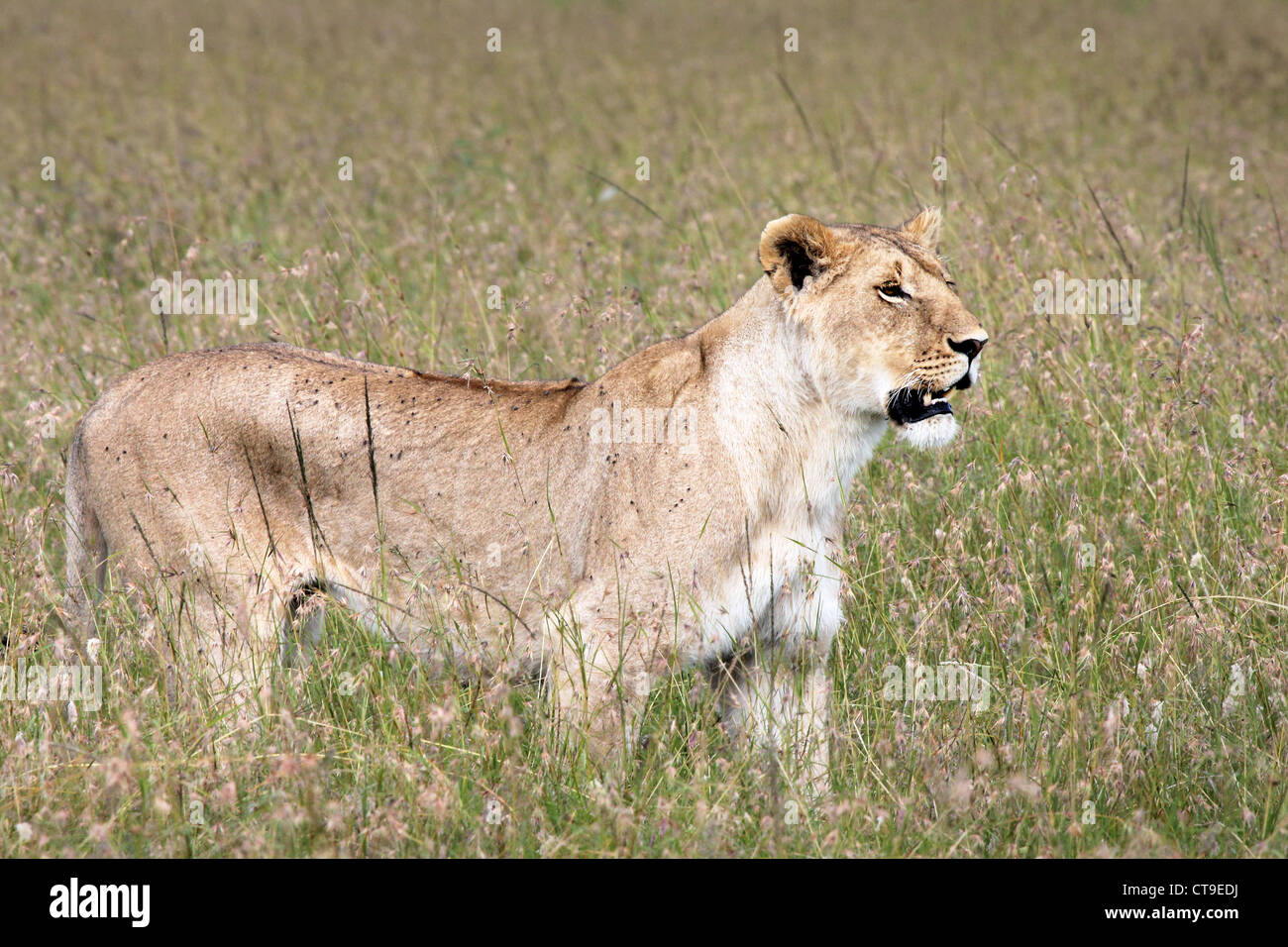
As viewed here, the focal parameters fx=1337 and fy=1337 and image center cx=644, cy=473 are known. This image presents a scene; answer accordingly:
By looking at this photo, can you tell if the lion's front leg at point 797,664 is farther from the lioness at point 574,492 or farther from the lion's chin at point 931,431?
the lion's chin at point 931,431

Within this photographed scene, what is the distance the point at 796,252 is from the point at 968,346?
59 cm

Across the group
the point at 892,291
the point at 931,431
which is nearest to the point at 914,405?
the point at 931,431

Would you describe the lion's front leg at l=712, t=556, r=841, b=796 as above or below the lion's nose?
below

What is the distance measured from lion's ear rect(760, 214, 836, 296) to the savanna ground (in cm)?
96

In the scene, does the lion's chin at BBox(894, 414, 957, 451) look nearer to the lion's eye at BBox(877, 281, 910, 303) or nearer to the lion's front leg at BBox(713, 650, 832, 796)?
the lion's eye at BBox(877, 281, 910, 303)

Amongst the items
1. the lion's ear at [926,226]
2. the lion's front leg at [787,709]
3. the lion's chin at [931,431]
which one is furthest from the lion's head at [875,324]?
the lion's front leg at [787,709]

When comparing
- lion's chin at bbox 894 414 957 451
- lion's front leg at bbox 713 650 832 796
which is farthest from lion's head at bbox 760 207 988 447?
lion's front leg at bbox 713 650 832 796

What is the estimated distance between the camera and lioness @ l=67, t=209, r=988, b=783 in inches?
151

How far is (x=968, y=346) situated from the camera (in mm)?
3912

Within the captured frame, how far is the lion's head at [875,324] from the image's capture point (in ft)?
12.9

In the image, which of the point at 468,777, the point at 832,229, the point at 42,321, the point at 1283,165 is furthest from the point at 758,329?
the point at 1283,165

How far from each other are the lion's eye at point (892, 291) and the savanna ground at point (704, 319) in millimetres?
816

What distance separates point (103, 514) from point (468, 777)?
1.71 metres

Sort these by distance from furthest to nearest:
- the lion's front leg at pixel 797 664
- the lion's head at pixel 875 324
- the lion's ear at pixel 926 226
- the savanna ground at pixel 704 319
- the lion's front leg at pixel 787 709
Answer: the lion's ear at pixel 926 226
the lion's head at pixel 875 324
the lion's front leg at pixel 797 664
the lion's front leg at pixel 787 709
the savanna ground at pixel 704 319
